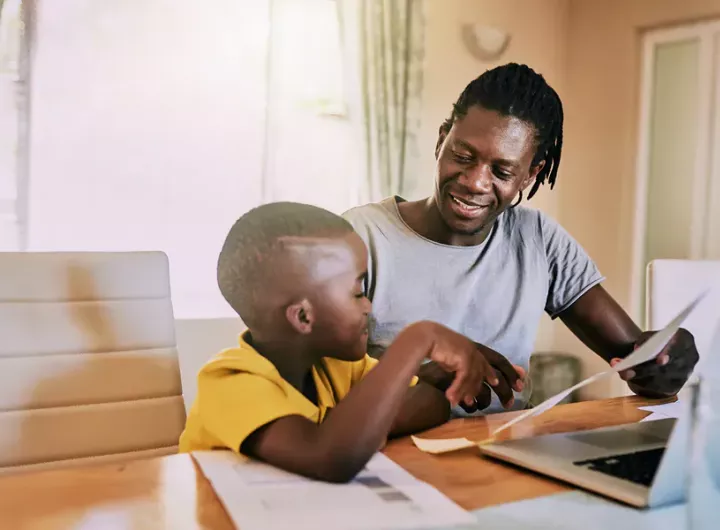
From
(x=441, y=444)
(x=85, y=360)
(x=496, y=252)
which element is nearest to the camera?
(x=441, y=444)

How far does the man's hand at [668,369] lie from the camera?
123 cm

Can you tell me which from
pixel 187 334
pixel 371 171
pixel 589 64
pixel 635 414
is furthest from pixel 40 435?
pixel 589 64

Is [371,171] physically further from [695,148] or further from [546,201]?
[695,148]

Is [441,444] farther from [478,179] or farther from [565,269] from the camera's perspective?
[565,269]

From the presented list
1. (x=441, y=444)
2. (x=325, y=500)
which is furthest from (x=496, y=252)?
(x=325, y=500)

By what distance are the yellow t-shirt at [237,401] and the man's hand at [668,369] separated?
2.07 feet

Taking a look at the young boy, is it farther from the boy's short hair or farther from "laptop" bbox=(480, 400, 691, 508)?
"laptop" bbox=(480, 400, 691, 508)

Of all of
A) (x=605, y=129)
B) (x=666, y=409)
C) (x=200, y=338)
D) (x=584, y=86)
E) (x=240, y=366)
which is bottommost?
(x=200, y=338)

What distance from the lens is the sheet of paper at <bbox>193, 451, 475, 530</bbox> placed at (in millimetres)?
628

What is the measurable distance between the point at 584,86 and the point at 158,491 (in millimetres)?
3287

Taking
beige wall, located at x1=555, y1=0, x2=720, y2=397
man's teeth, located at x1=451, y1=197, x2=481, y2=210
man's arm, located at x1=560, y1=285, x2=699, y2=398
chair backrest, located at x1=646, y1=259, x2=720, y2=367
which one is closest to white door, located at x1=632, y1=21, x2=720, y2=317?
beige wall, located at x1=555, y1=0, x2=720, y2=397

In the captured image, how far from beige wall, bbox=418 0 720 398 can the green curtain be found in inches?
5.7

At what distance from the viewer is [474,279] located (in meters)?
1.36

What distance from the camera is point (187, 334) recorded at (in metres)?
2.62
